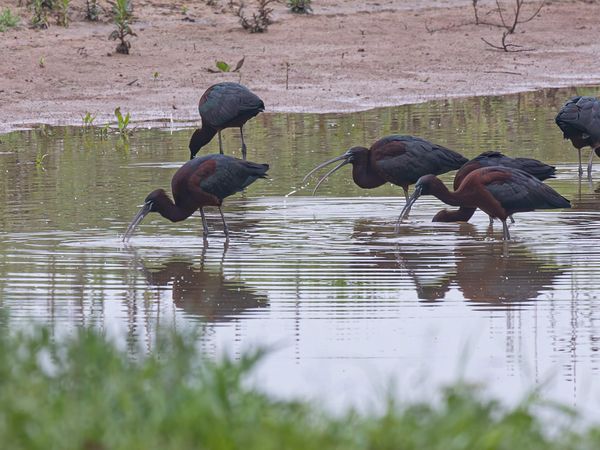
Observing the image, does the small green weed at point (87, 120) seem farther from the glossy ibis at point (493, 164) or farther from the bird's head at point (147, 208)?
the glossy ibis at point (493, 164)

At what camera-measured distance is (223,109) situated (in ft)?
49.4

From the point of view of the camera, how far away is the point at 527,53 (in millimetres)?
25562

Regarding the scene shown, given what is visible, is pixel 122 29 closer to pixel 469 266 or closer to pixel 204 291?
pixel 469 266

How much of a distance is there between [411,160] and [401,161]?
9cm

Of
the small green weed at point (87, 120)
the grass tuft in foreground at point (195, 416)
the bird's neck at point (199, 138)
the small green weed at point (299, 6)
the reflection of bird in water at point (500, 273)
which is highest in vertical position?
the small green weed at point (299, 6)

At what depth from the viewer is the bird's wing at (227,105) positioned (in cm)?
1502

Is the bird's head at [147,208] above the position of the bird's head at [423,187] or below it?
below

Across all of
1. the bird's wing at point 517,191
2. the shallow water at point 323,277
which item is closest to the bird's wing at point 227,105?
the shallow water at point 323,277

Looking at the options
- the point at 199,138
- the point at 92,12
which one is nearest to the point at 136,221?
the point at 199,138

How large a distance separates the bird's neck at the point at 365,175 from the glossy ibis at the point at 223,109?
2.63 metres

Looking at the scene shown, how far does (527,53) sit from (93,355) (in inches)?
842

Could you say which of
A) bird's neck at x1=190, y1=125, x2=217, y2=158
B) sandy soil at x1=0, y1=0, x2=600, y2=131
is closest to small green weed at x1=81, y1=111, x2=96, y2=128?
sandy soil at x1=0, y1=0, x2=600, y2=131

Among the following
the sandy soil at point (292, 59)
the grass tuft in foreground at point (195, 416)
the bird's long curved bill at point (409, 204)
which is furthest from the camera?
the sandy soil at point (292, 59)

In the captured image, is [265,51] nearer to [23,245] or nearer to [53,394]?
[23,245]
